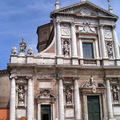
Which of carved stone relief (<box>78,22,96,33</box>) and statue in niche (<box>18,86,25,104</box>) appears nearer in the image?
statue in niche (<box>18,86,25,104</box>)

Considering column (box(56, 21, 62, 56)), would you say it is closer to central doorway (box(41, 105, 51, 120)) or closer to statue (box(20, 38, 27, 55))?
statue (box(20, 38, 27, 55))

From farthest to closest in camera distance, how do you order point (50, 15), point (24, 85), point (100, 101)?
point (50, 15)
point (100, 101)
point (24, 85)

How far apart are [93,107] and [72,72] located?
3.03 m

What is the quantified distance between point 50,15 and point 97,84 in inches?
266

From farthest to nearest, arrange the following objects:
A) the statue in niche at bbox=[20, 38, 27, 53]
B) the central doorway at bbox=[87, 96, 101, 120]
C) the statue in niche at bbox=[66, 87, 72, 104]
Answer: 1. the statue in niche at bbox=[20, 38, 27, 53]
2. the central doorway at bbox=[87, 96, 101, 120]
3. the statue in niche at bbox=[66, 87, 72, 104]

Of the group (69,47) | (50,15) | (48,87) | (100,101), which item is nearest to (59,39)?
(69,47)

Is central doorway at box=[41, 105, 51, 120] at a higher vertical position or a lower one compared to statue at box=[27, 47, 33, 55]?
lower

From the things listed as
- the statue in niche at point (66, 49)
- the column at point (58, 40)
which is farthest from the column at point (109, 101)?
the column at point (58, 40)

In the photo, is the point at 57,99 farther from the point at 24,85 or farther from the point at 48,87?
the point at 24,85

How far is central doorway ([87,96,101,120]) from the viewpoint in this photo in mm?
16109

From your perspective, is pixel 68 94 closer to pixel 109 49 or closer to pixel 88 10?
pixel 109 49

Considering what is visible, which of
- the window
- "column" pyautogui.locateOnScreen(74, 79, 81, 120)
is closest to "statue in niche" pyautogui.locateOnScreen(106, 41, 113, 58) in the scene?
the window

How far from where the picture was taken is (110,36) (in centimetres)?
1845

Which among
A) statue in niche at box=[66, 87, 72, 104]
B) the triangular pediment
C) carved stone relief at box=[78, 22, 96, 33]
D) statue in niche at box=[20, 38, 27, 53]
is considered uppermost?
the triangular pediment
